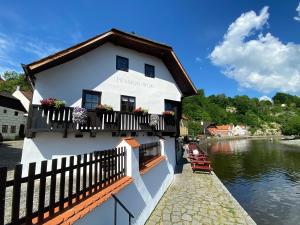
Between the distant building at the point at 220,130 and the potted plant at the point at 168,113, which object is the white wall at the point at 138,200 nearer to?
the potted plant at the point at 168,113

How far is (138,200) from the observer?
814cm

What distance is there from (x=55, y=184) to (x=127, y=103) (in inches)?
439

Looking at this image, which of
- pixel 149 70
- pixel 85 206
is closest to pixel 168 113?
pixel 149 70

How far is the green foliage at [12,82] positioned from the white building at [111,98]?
57.0 m

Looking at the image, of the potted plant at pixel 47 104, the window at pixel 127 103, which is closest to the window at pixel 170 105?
the window at pixel 127 103

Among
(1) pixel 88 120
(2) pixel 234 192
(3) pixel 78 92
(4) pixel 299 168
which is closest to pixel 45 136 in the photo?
(1) pixel 88 120

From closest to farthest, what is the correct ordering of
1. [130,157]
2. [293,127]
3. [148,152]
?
1. [130,157]
2. [148,152]
3. [293,127]

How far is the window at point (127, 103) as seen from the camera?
1512 centimetres

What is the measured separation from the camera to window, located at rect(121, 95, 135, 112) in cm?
1512

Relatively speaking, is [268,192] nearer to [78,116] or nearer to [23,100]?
[78,116]

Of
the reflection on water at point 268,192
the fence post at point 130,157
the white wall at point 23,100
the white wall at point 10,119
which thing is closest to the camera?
the fence post at point 130,157

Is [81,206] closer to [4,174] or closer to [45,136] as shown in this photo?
[4,174]

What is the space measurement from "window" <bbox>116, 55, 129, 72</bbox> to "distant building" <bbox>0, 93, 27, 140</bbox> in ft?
91.3

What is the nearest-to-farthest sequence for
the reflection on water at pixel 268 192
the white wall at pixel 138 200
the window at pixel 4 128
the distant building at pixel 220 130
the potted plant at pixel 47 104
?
the white wall at pixel 138 200 → the potted plant at pixel 47 104 → the reflection on water at pixel 268 192 → the window at pixel 4 128 → the distant building at pixel 220 130
